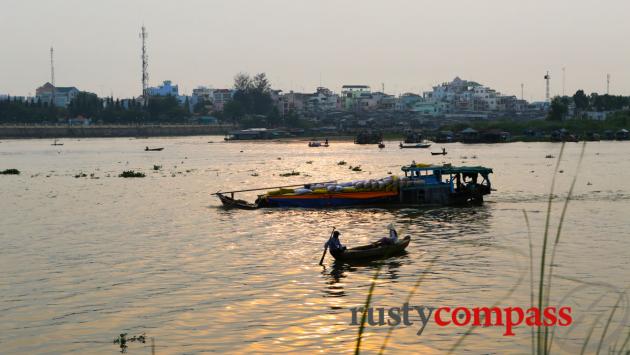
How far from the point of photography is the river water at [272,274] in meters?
23.0

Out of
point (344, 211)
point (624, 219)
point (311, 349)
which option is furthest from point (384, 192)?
point (311, 349)

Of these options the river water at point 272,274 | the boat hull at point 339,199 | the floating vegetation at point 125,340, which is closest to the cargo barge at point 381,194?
the boat hull at point 339,199

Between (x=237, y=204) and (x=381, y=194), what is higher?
(x=381, y=194)

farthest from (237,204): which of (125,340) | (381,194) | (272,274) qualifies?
(125,340)

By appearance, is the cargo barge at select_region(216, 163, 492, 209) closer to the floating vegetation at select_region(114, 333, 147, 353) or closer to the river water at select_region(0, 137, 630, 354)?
the river water at select_region(0, 137, 630, 354)

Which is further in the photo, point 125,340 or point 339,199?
point 339,199

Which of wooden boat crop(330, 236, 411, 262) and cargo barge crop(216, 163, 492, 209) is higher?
cargo barge crop(216, 163, 492, 209)

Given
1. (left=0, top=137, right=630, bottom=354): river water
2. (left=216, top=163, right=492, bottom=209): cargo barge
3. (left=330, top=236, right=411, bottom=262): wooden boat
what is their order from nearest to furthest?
(left=0, top=137, right=630, bottom=354): river water < (left=330, top=236, right=411, bottom=262): wooden boat < (left=216, top=163, right=492, bottom=209): cargo barge

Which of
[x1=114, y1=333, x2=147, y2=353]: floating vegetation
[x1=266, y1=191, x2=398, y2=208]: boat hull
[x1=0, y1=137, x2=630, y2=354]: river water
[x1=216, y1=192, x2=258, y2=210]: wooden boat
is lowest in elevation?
[x1=114, y1=333, x2=147, y2=353]: floating vegetation

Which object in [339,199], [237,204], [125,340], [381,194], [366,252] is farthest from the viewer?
[237,204]

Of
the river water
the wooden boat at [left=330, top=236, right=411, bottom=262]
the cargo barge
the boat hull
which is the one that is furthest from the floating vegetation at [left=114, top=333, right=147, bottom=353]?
the cargo barge

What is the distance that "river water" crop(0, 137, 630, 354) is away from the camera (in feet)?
75.6

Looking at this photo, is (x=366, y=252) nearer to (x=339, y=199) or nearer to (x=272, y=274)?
(x=272, y=274)

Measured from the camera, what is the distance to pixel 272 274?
106 ft
